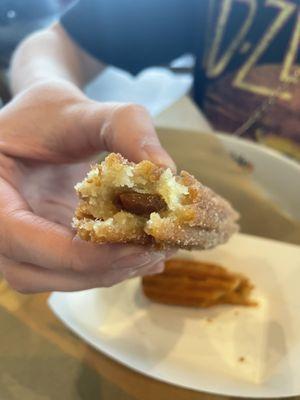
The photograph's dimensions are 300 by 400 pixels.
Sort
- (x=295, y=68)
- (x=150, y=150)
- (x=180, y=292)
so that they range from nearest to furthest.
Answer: (x=150, y=150) → (x=180, y=292) → (x=295, y=68)

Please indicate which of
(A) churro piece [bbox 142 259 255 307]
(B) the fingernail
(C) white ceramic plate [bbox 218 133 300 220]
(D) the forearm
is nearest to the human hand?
(B) the fingernail

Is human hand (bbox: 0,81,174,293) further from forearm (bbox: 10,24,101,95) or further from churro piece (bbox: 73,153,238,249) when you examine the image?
forearm (bbox: 10,24,101,95)

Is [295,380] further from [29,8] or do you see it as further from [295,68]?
[29,8]

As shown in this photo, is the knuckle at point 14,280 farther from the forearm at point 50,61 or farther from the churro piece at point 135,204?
the forearm at point 50,61

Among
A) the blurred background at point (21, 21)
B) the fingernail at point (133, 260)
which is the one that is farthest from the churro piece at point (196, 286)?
the blurred background at point (21, 21)

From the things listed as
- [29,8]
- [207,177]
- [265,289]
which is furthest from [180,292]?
[29,8]

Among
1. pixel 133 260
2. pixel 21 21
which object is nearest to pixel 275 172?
pixel 133 260
